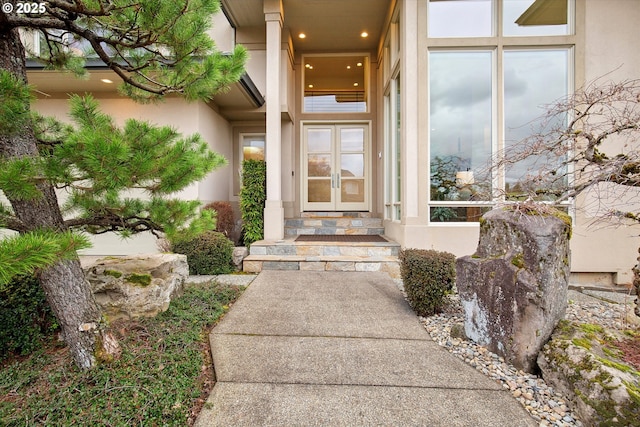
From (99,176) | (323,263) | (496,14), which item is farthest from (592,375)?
(496,14)

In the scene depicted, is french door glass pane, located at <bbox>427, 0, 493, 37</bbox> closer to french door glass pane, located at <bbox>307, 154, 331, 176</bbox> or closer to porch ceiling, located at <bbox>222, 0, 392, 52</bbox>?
porch ceiling, located at <bbox>222, 0, 392, 52</bbox>

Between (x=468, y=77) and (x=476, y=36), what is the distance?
62cm

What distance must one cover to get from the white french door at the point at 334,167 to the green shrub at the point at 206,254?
127 inches

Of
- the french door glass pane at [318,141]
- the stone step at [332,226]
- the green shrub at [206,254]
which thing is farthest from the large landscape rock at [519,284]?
the french door glass pane at [318,141]

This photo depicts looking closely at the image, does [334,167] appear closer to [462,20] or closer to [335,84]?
[335,84]

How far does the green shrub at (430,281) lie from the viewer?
9.97 feet

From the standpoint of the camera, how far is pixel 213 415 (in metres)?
1.67

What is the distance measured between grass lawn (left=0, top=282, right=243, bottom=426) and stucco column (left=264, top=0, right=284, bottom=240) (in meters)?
3.16

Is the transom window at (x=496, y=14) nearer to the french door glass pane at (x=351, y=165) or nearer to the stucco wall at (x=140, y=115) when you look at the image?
the french door glass pane at (x=351, y=165)

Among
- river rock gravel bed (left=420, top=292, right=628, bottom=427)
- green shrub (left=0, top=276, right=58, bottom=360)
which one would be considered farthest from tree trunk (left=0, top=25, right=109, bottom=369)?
river rock gravel bed (left=420, top=292, right=628, bottom=427)

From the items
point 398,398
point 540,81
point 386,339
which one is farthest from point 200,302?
point 540,81

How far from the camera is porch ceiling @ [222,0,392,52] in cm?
582

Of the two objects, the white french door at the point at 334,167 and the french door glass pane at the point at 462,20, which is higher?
the french door glass pane at the point at 462,20

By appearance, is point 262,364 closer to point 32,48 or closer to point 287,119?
point 32,48
